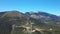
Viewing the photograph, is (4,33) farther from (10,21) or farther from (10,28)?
(10,21)

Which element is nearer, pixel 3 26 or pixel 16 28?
pixel 16 28

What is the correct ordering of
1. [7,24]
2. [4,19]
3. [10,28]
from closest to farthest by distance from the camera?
[10,28], [7,24], [4,19]

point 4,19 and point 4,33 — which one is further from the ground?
point 4,19

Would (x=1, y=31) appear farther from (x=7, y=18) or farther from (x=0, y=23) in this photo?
(x=7, y=18)

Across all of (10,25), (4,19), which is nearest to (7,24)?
(10,25)

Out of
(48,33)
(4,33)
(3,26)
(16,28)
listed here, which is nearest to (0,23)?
(3,26)

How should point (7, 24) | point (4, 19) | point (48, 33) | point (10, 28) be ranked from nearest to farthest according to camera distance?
point (48, 33), point (10, 28), point (7, 24), point (4, 19)

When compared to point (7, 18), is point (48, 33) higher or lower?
lower

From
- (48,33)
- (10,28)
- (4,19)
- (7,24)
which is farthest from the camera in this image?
(4,19)

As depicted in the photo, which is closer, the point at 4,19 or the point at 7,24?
the point at 7,24
